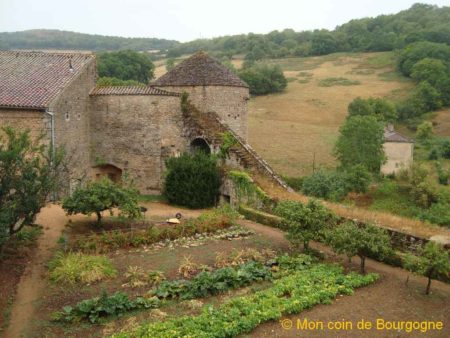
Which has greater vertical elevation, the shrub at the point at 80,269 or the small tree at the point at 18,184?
the small tree at the point at 18,184

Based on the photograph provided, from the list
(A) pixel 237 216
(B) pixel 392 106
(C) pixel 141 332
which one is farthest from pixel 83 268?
(B) pixel 392 106

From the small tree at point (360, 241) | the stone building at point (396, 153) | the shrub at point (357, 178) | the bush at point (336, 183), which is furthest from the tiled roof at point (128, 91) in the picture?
the stone building at point (396, 153)

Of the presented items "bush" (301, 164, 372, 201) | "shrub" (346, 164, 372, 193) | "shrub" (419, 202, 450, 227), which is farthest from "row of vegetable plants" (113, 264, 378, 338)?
"shrub" (346, 164, 372, 193)

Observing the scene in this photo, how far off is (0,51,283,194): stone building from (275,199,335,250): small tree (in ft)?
26.1

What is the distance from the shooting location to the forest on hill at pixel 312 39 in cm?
9912

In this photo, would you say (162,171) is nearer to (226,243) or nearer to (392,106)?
(226,243)

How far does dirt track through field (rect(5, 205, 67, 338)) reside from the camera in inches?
477

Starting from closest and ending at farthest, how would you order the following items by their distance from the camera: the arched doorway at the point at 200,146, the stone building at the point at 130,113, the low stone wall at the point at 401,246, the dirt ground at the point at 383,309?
the dirt ground at the point at 383,309, the low stone wall at the point at 401,246, the stone building at the point at 130,113, the arched doorway at the point at 200,146

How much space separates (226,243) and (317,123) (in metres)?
45.3

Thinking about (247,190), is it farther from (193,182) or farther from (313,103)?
(313,103)

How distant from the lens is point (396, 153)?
161 feet

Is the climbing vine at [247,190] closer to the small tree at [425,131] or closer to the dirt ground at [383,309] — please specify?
the dirt ground at [383,309]

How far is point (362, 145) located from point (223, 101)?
2064 cm

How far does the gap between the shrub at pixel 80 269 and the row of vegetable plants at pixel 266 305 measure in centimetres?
387
